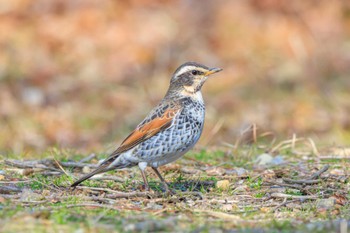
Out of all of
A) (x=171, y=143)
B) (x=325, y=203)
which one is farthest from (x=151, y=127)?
(x=325, y=203)

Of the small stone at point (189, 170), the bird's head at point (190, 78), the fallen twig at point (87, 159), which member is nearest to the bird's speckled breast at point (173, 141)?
the bird's head at point (190, 78)

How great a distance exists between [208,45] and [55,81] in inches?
158

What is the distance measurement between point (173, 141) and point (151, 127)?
335 millimetres

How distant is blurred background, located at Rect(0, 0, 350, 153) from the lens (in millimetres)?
13197

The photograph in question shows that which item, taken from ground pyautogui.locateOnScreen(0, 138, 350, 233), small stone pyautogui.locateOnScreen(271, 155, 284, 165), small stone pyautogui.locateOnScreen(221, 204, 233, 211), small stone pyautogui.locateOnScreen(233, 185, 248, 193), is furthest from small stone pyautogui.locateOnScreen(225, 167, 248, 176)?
small stone pyautogui.locateOnScreen(221, 204, 233, 211)

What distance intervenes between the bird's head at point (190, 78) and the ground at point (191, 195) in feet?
2.97

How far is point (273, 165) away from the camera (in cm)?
865

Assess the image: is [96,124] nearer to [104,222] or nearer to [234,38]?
[234,38]

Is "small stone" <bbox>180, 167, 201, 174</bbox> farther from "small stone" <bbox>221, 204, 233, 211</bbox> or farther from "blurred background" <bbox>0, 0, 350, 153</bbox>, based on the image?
"blurred background" <bbox>0, 0, 350, 153</bbox>

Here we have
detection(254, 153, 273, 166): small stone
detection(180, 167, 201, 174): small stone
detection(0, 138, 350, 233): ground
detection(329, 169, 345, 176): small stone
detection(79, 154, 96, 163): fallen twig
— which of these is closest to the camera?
detection(0, 138, 350, 233): ground

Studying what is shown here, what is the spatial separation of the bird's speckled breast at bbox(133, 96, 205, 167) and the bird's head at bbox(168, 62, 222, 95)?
0.49 m

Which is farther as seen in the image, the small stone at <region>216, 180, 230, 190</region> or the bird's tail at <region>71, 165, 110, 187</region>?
the small stone at <region>216, 180, 230, 190</region>

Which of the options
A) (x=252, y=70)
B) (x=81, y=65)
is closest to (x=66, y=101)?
(x=81, y=65)

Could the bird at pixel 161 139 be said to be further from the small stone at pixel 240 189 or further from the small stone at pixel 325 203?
the small stone at pixel 325 203
